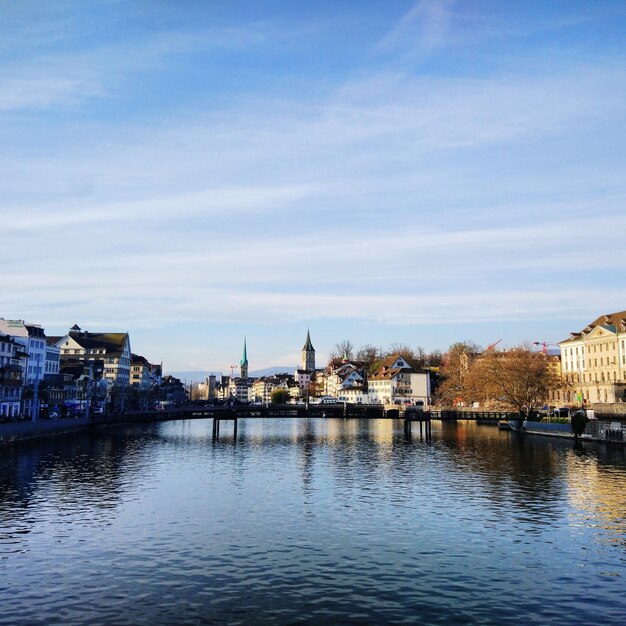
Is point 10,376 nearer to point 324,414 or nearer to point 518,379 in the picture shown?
point 324,414

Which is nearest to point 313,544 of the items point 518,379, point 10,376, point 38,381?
point 10,376

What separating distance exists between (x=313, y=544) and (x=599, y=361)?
130668 millimetres

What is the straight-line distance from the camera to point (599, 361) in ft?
478

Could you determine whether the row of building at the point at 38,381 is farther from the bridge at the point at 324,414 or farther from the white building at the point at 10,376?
the bridge at the point at 324,414

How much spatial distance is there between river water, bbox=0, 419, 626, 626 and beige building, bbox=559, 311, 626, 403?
7801 cm

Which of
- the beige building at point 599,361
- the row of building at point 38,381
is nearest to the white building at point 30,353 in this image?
the row of building at point 38,381

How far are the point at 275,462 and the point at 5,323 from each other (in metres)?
93.9

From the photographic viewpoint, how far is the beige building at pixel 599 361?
A: 444 ft

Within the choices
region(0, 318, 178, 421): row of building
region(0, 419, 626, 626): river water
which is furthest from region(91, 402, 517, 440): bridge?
region(0, 419, 626, 626): river water

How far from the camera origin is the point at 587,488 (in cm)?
4988

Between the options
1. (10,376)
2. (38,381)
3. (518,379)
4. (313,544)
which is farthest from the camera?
(38,381)

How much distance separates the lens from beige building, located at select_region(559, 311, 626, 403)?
135m

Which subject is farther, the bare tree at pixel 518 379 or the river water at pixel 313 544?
the bare tree at pixel 518 379

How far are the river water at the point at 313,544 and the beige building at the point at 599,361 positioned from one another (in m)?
78.0
